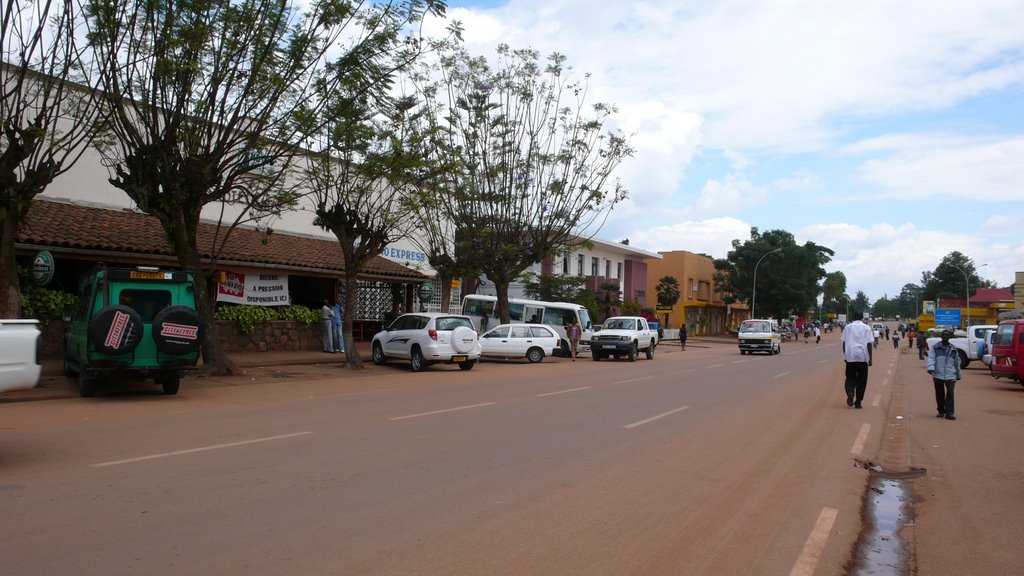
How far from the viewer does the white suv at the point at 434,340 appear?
880 inches

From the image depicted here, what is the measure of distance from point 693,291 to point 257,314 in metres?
57.5

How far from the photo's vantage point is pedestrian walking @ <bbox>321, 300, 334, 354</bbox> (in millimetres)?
26781

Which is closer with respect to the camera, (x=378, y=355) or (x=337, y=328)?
(x=378, y=355)

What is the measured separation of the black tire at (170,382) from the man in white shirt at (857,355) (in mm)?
12364

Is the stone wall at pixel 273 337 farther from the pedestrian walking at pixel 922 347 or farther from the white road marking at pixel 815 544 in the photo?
the pedestrian walking at pixel 922 347

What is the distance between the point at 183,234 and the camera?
1712cm

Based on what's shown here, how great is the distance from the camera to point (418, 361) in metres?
22.8

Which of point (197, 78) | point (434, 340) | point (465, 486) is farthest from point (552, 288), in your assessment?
point (465, 486)

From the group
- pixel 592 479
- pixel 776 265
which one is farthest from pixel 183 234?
pixel 776 265

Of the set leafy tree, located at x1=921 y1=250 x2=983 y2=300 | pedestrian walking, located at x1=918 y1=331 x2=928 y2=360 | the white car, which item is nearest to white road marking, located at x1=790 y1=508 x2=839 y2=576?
the white car

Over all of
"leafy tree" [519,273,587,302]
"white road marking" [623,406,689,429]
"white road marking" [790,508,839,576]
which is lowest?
"white road marking" [790,508,839,576]

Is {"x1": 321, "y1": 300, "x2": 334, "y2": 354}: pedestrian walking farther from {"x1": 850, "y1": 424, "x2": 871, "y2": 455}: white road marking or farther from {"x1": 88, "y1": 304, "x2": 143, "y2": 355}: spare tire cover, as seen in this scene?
{"x1": 850, "y1": 424, "x2": 871, "y2": 455}: white road marking

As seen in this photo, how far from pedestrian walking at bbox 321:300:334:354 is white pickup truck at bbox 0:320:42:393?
18604mm

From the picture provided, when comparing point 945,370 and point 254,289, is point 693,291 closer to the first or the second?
point 254,289
